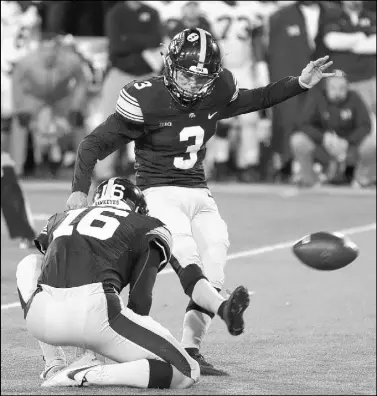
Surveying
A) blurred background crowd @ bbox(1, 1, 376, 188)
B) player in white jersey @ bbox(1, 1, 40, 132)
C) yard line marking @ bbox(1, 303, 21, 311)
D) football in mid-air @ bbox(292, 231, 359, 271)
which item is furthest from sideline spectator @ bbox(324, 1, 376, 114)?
football in mid-air @ bbox(292, 231, 359, 271)

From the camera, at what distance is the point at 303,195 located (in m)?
14.6

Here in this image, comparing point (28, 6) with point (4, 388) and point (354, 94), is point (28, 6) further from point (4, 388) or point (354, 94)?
point (4, 388)

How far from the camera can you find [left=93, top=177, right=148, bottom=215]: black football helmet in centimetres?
603

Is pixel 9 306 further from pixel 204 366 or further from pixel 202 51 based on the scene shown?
pixel 202 51

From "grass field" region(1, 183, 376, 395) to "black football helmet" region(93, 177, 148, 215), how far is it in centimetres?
87

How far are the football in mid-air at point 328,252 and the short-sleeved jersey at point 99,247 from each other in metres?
1.31

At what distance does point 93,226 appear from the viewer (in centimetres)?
582

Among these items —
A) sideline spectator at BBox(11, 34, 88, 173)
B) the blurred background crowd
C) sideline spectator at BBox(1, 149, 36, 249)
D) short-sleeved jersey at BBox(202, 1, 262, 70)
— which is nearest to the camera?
sideline spectator at BBox(1, 149, 36, 249)

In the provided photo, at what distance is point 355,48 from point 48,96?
3671 millimetres

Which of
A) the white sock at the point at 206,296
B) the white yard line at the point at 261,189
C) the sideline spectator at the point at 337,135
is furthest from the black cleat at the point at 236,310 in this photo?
the sideline spectator at the point at 337,135

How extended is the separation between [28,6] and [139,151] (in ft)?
28.4

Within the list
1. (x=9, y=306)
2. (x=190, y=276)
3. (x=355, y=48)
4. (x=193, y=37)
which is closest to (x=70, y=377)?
(x=190, y=276)

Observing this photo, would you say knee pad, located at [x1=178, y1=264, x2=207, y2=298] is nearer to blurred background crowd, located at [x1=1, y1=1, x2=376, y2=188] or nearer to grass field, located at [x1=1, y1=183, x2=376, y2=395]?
grass field, located at [x1=1, y1=183, x2=376, y2=395]

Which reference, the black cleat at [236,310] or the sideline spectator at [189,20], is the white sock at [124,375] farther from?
the sideline spectator at [189,20]
